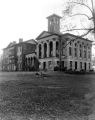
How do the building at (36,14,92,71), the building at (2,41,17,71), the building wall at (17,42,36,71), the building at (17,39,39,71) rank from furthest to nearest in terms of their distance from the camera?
the building at (2,41,17,71) → the building wall at (17,42,36,71) → the building at (17,39,39,71) → the building at (36,14,92,71)

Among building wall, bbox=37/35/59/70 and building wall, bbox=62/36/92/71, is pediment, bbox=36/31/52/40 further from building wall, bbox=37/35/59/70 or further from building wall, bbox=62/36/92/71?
building wall, bbox=62/36/92/71

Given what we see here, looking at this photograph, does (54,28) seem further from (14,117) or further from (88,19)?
(14,117)

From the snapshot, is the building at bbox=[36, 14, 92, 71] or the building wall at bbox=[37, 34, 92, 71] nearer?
the building wall at bbox=[37, 34, 92, 71]

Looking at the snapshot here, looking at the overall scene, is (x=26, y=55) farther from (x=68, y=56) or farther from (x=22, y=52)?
(x=68, y=56)

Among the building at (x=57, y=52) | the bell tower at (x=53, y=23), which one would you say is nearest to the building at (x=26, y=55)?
the building at (x=57, y=52)

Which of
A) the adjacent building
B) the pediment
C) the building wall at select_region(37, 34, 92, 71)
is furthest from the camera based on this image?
the pediment

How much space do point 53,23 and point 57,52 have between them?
942 centimetres

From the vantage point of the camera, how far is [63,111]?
21.4ft

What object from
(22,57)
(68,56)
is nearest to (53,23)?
(68,56)

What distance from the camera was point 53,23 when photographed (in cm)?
4947

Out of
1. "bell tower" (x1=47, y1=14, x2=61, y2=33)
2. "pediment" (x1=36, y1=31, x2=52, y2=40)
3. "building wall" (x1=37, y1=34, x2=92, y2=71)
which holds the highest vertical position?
"bell tower" (x1=47, y1=14, x2=61, y2=33)

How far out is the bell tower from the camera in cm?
4932

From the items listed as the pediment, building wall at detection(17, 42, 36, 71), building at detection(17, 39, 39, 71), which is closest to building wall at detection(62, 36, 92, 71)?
the pediment

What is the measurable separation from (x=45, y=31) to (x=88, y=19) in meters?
27.4
